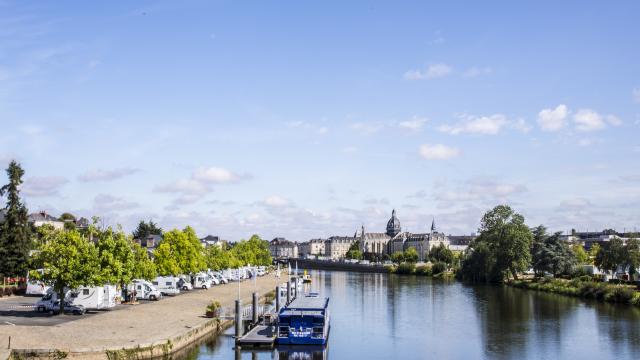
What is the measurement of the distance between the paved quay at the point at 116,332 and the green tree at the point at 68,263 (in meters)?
3.69

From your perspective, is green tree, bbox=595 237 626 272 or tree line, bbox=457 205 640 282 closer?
green tree, bbox=595 237 626 272

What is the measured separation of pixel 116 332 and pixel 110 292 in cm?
1794

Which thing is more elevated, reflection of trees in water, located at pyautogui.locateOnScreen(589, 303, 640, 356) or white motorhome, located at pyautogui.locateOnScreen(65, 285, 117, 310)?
white motorhome, located at pyautogui.locateOnScreen(65, 285, 117, 310)

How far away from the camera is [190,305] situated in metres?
72.5

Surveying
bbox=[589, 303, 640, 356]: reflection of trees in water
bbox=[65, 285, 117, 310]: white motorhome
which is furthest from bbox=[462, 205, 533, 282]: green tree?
bbox=[65, 285, 117, 310]: white motorhome

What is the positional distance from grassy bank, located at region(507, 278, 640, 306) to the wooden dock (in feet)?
201

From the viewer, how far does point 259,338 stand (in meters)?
53.6

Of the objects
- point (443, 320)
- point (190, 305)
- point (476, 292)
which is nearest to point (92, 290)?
point (190, 305)

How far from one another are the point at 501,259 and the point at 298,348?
100082 mm

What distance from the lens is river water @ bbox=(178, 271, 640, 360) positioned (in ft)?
175

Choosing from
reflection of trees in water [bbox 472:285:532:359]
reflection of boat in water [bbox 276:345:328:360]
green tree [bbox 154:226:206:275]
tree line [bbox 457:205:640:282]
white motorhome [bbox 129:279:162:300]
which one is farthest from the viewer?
tree line [bbox 457:205:640:282]

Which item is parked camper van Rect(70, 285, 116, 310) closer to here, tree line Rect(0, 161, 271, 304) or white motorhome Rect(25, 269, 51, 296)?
tree line Rect(0, 161, 271, 304)

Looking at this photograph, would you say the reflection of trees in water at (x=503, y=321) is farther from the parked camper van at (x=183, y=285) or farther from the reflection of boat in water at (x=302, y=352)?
the parked camper van at (x=183, y=285)

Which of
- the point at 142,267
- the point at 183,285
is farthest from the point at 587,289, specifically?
the point at 142,267
